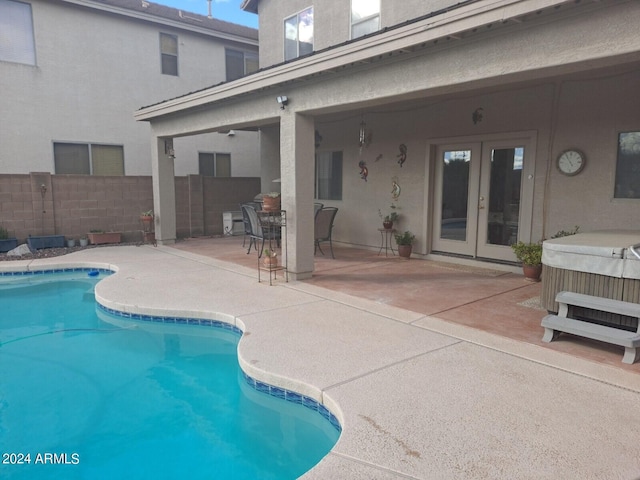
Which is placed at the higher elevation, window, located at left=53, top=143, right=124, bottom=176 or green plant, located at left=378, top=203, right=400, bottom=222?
window, located at left=53, top=143, right=124, bottom=176

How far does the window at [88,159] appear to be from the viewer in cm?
1083

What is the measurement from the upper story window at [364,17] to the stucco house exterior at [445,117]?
25mm

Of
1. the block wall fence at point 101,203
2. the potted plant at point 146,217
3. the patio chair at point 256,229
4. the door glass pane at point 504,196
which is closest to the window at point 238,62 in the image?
the block wall fence at point 101,203

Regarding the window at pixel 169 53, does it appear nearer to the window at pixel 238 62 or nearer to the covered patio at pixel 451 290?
the window at pixel 238 62

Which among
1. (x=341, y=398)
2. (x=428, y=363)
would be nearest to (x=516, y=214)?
(x=428, y=363)

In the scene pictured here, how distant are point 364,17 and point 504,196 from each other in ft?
13.3

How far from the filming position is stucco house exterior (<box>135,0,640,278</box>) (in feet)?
12.3

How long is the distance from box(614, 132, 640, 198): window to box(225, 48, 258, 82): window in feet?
35.4

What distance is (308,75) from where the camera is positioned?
5.47m

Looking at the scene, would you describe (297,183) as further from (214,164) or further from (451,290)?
(214,164)

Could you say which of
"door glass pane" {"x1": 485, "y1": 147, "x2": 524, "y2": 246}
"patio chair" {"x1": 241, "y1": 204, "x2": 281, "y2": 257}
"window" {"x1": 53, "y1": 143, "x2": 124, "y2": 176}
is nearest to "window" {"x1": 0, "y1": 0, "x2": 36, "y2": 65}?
"window" {"x1": 53, "y1": 143, "x2": 124, "y2": 176}

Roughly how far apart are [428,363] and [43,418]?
2.97 m

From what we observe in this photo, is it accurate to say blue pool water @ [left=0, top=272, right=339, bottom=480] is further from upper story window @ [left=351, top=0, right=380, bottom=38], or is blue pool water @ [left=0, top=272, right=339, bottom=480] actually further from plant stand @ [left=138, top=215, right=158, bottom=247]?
upper story window @ [left=351, top=0, right=380, bottom=38]

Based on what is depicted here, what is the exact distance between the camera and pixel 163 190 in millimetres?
9805
